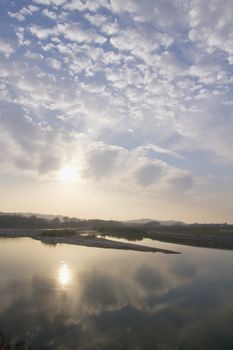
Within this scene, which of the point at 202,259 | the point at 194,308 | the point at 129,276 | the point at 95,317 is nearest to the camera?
the point at 95,317

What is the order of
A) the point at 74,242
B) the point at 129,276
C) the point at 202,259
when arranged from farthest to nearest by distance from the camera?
the point at 74,242 → the point at 202,259 → the point at 129,276

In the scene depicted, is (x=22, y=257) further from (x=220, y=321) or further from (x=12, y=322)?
(x=220, y=321)

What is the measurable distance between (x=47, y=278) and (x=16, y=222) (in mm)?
155688

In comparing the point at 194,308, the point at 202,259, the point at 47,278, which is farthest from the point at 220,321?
the point at 202,259

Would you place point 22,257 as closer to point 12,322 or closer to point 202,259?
point 202,259

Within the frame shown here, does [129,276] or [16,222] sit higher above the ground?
[16,222]

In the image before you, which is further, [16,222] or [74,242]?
[16,222]

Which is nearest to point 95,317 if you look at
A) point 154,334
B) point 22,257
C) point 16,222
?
point 154,334

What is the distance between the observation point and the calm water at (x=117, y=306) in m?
19.9

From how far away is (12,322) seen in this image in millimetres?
21656

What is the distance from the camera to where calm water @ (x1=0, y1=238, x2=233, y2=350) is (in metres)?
19.9

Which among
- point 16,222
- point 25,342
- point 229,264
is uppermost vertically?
point 16,222

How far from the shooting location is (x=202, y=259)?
5775 centimetres

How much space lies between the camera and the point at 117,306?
26.8m
